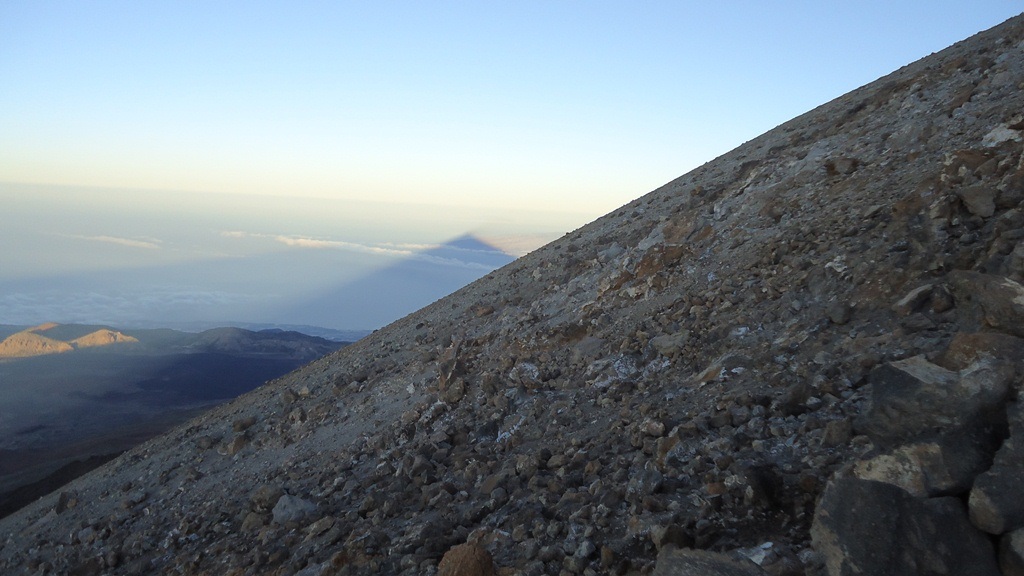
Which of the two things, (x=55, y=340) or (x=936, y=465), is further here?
(x=55, y=340)

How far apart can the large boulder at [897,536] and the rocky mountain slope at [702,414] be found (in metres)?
0.01

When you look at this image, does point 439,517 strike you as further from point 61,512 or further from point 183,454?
point 61,512

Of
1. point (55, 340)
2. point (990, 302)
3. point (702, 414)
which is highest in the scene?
point (990, 302)

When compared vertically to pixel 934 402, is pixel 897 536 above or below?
below

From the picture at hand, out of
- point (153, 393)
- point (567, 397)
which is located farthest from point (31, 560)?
point (153, 393)

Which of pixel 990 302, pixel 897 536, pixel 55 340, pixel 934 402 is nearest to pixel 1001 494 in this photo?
pixel 897 536

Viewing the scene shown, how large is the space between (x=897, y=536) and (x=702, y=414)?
211 cm

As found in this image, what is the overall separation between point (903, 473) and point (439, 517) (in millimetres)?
3110

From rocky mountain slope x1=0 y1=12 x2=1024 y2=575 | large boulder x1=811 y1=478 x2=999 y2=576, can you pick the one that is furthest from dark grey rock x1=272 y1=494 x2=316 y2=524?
large boulder x1=811 y1=478 x2=999 y2=576

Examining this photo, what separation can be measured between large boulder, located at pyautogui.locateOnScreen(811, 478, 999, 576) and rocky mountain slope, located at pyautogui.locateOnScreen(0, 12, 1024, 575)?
0.4 inches

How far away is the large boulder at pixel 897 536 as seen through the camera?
2637 mm

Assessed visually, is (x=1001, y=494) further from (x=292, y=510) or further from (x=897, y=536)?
(x=292, y=510)

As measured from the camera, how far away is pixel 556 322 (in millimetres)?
8430

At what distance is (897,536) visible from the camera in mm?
2723
